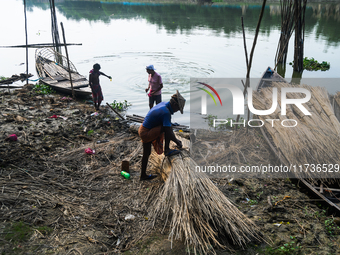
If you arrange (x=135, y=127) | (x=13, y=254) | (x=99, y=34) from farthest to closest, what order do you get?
(x=99, y=34) → (x=135, y=127) → (x=13, y=254)

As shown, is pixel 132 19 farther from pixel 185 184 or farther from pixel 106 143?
pixel 185 184

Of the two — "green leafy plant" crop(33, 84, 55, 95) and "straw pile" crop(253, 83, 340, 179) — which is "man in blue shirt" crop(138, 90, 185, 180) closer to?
"straw pile" crop(253, 83, 340, 179)

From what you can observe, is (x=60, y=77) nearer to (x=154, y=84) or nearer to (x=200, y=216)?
(x=154, y=84)

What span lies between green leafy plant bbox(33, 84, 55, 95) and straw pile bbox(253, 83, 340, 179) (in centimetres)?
639

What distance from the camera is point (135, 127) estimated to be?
5.99m

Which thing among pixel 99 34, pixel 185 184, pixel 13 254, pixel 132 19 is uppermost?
pixel 132 19

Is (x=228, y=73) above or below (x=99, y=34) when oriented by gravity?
below

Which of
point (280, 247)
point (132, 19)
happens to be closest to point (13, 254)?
point (280, 247)

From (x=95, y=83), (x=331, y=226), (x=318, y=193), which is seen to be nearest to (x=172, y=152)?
(x=318, y=193)

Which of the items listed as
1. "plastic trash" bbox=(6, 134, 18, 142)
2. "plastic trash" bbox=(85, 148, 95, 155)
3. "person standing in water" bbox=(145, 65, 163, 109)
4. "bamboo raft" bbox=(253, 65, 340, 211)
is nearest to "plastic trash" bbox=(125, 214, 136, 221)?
"plastic trash" bbox=(85, 148, 95, 155)

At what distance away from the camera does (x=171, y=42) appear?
52.0 ft

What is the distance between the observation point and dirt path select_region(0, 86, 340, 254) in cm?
288

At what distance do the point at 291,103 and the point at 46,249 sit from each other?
17.0ft

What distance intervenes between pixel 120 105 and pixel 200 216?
5.65m
